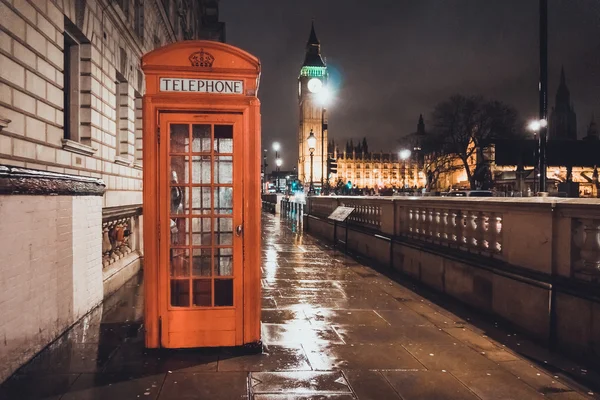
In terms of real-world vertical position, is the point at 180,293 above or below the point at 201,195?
below

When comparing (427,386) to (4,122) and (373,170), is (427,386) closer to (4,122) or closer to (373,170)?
(4,122)

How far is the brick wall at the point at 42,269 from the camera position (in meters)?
4.18

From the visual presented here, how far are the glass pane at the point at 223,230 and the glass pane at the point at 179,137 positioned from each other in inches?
31.4

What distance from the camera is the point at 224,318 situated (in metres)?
4.80

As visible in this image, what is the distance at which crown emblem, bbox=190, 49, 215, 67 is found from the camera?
4.58 meters

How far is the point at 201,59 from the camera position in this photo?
15.0 ft

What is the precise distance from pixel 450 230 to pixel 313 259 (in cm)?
471

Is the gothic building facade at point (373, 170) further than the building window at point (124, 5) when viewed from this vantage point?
Yes

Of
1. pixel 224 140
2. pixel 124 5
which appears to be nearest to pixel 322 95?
pixel 124 5

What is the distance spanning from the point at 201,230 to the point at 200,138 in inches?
36.7

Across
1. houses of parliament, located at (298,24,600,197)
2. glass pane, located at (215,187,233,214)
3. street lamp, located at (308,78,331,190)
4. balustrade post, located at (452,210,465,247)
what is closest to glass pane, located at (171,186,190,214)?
glass pane, located at (215,187,233,214)

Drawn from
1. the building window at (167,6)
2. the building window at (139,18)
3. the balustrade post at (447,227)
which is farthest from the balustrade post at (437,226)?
the building window at (167,6)

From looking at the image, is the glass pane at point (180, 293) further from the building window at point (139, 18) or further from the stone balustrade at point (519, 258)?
the building window at point (139, 18)

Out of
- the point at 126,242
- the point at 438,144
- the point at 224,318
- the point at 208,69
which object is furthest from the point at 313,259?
the point at 438,144
